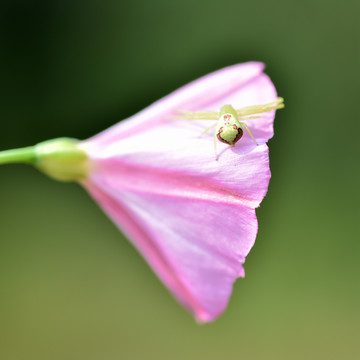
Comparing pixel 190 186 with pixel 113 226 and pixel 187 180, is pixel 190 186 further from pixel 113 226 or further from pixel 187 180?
pixel 113 226

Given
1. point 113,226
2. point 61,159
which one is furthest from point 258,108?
point 113,226

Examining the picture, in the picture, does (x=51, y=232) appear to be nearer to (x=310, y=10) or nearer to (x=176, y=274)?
(x=310, y=10)

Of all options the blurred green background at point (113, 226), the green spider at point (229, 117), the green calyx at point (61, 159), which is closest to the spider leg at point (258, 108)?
the green spider at point (229, 117)

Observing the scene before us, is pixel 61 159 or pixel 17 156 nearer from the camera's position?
pixel 17 156

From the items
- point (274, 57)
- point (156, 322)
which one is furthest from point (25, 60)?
point (156, 322)

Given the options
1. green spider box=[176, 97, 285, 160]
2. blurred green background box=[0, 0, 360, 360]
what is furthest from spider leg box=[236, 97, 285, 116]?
blurred green background box=[0, 0, 360, 360]

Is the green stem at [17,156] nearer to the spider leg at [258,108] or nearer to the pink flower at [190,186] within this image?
the pink flower at [190,186]

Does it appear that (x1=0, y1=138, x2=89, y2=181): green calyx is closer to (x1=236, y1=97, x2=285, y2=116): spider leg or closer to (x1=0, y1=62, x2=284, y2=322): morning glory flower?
(x1=0, y1=62, x2=284, y2=322): morning glory flower
